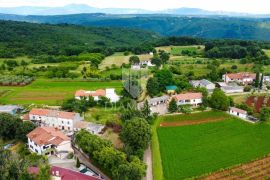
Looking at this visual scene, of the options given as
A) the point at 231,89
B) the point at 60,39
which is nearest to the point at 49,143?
the point at 231,89

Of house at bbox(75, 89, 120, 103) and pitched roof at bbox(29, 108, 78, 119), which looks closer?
pitched roof at bbox(29, 108, 78, 119)

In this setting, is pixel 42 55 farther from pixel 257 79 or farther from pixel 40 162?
pixel 40 162

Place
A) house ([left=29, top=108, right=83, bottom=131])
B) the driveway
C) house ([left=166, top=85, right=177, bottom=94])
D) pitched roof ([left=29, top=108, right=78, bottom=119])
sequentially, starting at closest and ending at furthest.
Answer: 1. house ([left=29, top=108, right=83, bottom=131])
2. pitched roof ([left=29, top=108, right=78, bottom=119])
3. the driveway
4. house ([left=166, top=85, right=177, bottom=94])

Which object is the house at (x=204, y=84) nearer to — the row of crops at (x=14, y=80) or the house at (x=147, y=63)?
the house at (x=147, y=63)

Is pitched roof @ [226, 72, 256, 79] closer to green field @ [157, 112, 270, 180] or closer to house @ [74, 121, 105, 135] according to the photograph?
green field @ [157, 112, 270, 180]

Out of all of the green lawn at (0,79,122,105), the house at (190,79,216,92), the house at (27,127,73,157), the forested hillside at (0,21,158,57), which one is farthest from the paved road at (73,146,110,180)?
the forested hillside at (0,21,158,57)

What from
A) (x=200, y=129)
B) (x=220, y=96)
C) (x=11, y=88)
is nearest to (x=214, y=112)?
(x=220, y=96)

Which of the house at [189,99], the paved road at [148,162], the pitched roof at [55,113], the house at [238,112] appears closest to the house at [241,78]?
the house at [189,99]
